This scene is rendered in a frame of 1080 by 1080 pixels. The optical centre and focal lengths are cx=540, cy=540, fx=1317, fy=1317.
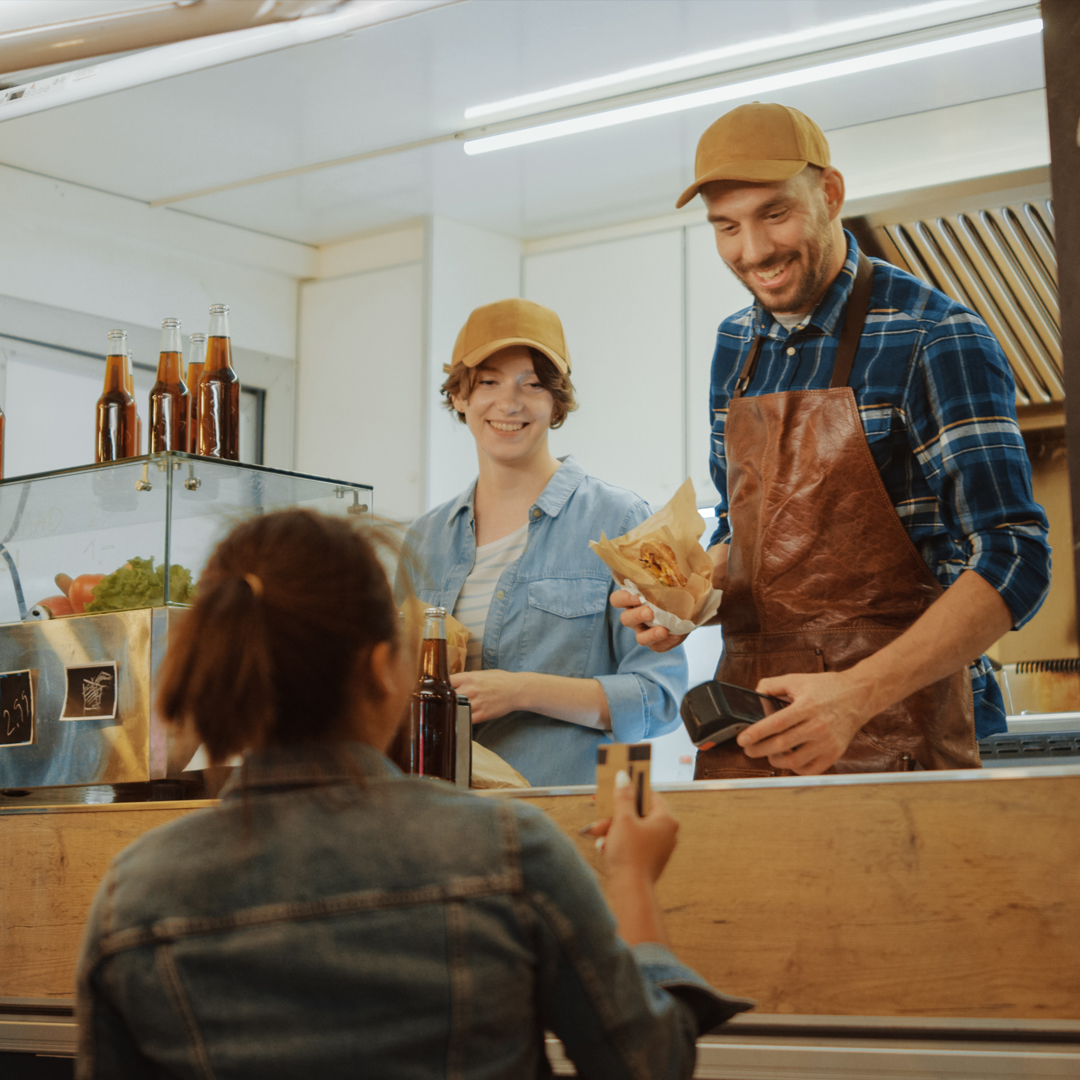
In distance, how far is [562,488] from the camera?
195cm

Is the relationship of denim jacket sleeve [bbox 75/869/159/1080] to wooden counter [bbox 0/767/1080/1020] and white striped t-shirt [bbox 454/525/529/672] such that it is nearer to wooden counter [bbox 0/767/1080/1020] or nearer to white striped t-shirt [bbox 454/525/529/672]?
wooden counter [bbox 0/767/1080/1020]

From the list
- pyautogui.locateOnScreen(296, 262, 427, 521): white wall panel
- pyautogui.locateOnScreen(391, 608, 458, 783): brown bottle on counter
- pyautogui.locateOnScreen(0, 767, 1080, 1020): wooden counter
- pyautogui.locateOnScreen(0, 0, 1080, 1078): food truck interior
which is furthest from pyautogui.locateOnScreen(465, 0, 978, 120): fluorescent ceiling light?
pyautogui.locateOnScreen(0, 767, 1080, 1020): wooden counter

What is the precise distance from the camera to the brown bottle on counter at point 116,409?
5.92ft

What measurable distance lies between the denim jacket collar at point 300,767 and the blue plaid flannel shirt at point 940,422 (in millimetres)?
808

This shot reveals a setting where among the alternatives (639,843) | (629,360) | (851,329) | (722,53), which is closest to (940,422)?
(851,329)

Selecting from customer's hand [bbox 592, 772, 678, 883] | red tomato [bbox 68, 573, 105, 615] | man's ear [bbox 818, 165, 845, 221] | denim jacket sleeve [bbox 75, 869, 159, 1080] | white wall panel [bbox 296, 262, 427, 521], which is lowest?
denim jacket sleeve [bbox 75, 869, 159, 1080]

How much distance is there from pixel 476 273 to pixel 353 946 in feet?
11.3

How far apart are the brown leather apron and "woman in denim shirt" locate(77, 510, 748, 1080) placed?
73 cm

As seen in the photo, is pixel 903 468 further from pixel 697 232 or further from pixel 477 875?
pixel 697 232

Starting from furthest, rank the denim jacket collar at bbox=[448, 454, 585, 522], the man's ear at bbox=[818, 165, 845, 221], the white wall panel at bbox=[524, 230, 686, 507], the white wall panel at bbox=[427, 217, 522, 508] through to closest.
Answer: the white wall panel at bbox=[427, 217, 522, 508] → the white wall panel at bbox=[524, 230, 686, 507] → the denim jacket collar at bbox=[448, 454, 585, 522] → the man's ear at bbox=[818, 165, 845, 221]

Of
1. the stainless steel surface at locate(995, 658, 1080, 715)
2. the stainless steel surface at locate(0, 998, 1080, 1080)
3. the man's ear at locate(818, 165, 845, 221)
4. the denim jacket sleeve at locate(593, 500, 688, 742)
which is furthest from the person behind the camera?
the stainless steel surface at locate(995, 658, 1080, 715)

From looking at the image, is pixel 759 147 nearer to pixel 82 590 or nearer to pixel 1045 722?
pixel 82 590

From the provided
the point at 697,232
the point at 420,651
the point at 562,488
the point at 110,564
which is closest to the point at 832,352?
the point at 562,488

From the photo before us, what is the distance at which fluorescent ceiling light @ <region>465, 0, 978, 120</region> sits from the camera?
2.88 meters
